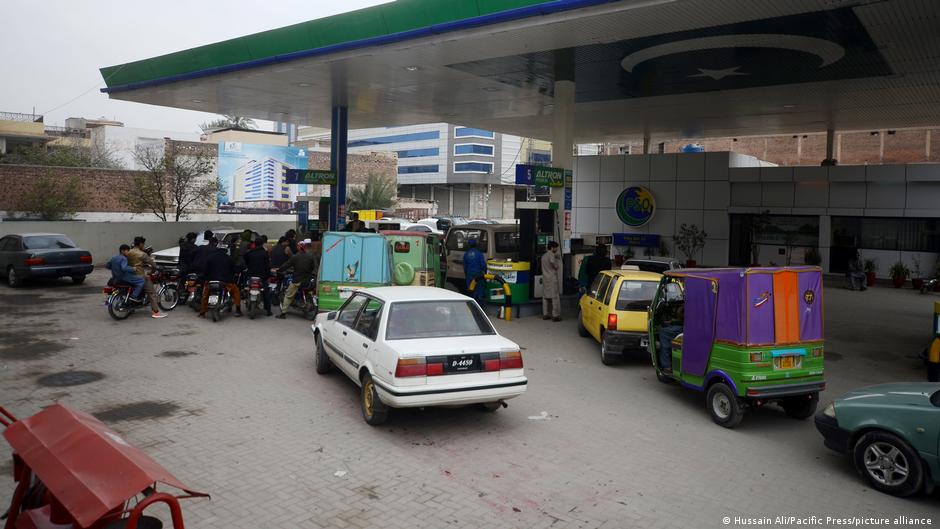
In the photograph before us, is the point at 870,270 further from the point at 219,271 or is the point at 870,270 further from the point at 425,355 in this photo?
the point at 425,355

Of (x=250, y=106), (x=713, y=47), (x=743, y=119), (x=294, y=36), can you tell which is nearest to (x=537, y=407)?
(x=713, y=47)

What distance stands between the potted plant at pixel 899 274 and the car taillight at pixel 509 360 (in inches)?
906

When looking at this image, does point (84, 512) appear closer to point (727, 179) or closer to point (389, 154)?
point (727, 179)

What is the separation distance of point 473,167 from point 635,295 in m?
84.2

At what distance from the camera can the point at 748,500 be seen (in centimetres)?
601

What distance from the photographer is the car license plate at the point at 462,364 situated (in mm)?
7176

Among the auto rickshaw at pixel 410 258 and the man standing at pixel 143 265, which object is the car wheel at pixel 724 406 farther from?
the man standing at pixel 143 265

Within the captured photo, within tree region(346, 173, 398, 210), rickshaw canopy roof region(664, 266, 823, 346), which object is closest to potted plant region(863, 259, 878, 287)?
rickshaw canopy roof region(664, 266, 823, 346)

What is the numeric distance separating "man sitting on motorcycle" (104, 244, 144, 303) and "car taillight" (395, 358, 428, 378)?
9.45 m

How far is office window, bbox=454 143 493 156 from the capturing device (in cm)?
9419

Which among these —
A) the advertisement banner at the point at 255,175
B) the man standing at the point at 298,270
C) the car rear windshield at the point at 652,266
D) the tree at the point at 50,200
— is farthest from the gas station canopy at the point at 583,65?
the advertisement banner at the point at 255,175

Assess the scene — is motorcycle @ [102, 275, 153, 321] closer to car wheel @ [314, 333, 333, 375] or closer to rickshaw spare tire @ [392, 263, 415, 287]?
rickshaw spare tire @ [392, 263, 415, 287]

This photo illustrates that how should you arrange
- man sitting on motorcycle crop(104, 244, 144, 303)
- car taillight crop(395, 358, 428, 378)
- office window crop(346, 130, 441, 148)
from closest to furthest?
car taillight crop(395, 358, 428, 378) < man sitting on motorcycle crop(104, 244, 144, 303) < office window crop(346, 130, 441, 148)

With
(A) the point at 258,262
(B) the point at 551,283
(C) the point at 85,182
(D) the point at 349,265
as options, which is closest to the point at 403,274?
(D) the point at 349,265
